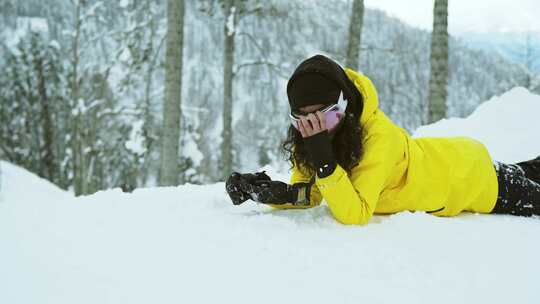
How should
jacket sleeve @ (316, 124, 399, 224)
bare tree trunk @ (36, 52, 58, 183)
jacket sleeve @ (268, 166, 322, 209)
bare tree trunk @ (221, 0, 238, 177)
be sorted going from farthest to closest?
bare tree trunk @ (36, 52, 58, 183) < bare tree trunk @ (221, 0, 238, 177) < jacket sleeve @ (268, 166, 322, 209) < jacket sleeve @ (316, 124, 399, 224)

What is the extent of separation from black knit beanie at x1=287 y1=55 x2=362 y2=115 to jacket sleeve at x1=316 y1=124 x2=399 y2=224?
326mm

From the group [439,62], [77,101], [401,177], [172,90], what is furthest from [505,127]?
[77,101]

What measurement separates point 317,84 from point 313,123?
0.20 metres

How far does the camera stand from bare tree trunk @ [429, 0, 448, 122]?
19.5 feet

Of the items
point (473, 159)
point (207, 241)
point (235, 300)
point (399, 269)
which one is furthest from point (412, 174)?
point (235, 300)

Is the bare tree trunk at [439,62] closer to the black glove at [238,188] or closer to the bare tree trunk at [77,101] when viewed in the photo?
the black glove at [238,188]

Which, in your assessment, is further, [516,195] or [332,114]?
[516,195]

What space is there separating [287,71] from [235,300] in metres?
9.31

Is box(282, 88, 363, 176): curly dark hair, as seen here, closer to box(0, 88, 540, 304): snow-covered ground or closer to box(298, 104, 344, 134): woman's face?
box(298, 104, 344, 134): woman's face

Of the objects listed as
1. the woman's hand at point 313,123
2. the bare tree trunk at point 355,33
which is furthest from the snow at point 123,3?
the woman's hand at point 313,123

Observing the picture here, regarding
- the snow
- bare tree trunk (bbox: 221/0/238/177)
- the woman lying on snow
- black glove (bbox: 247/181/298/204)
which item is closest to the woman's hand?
the woman lying on snow

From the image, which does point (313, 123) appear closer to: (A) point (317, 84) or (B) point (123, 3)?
(A) point (317, 84)

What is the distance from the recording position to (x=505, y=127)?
4.60 metres

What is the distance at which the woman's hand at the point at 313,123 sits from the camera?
2074 millimetres
